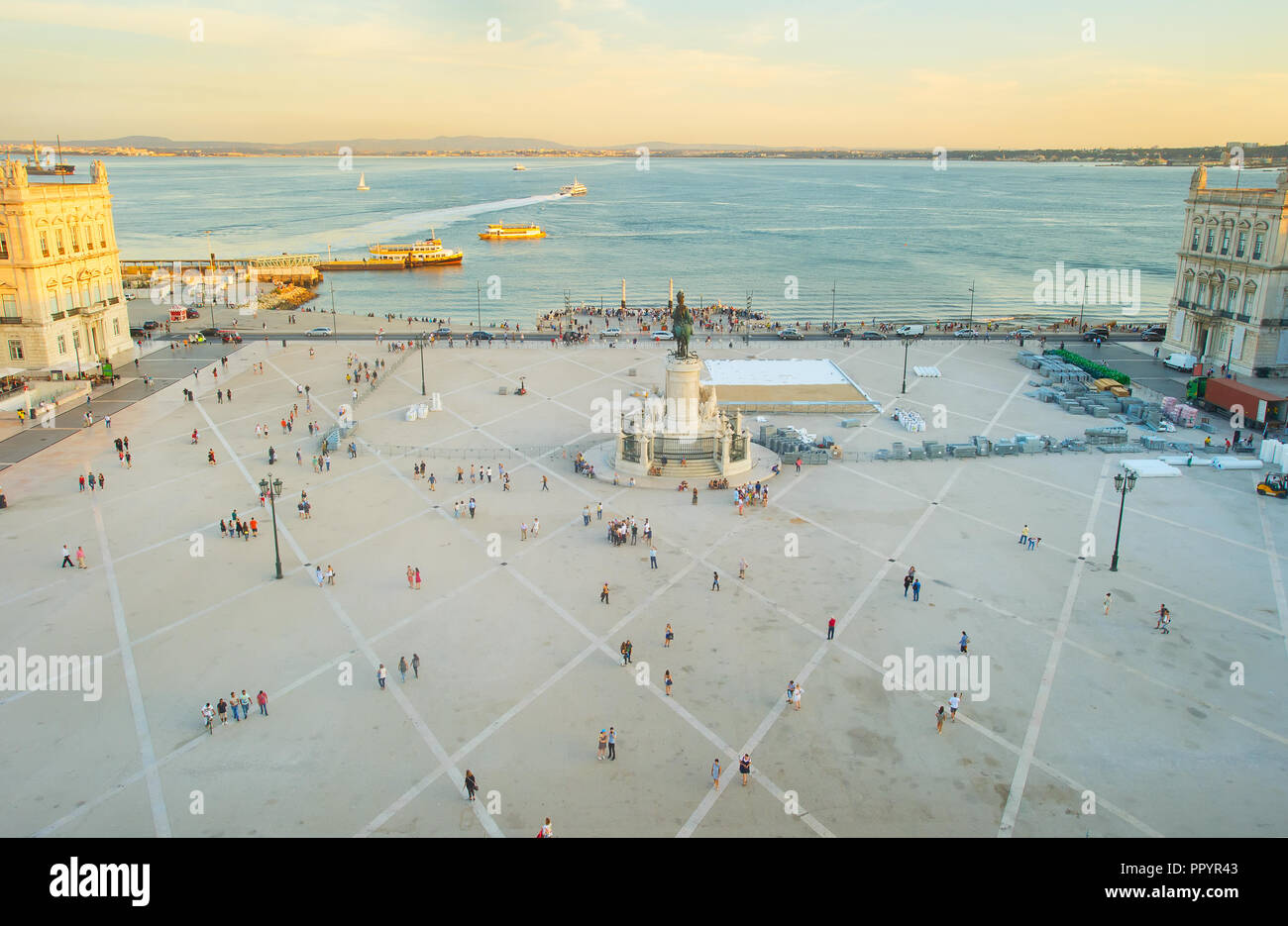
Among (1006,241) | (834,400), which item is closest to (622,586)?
(834,400)

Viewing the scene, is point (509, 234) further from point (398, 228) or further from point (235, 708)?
point (235, 708)

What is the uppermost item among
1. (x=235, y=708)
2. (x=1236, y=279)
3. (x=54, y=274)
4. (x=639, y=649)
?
(x=54, y=274)

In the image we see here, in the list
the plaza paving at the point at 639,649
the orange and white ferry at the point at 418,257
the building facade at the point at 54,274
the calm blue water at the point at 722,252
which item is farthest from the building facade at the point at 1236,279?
the orange and white ferry at the point at 418,257

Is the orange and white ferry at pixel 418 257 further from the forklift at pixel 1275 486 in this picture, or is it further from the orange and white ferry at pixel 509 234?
the forklift at pixel 1275 486

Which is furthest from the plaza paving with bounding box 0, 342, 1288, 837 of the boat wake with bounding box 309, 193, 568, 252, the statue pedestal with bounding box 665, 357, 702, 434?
the boat wake with bounding box 309, 193, 568, 252

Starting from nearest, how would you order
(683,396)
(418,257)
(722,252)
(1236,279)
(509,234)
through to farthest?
1. (683,396)
2. (1236,279)
3. (418,257)
4. (722,252)
5. (509,234)

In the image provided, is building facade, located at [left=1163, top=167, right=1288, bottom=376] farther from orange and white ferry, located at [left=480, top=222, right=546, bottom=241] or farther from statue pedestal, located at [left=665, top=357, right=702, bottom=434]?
orange and white ferry, located at [left=480, top=222, right=546, bottom=241]

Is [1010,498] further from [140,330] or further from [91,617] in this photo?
[140,330]

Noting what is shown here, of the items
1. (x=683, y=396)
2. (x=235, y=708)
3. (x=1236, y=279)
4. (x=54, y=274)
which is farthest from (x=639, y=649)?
(x=1236, y=279)
